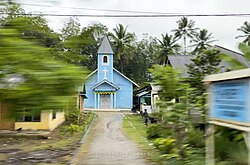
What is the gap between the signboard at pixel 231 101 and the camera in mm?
4270

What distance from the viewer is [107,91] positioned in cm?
4628

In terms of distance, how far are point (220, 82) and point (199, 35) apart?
48.6 m

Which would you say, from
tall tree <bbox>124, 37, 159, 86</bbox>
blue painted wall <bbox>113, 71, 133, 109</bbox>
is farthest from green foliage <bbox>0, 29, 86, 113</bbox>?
tall tree <bbox>124, 37, 159, 86</bbox>

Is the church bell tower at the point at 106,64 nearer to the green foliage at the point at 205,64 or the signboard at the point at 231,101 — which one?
the green foliage at the point at 205,64

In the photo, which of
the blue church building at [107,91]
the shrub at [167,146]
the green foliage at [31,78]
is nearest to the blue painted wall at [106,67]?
the blue church building at [107,91]

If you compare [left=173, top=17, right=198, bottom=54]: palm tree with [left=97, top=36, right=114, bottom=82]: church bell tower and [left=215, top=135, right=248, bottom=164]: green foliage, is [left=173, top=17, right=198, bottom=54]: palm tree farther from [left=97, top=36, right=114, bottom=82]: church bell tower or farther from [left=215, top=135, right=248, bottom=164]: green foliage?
[left=215, top=135, right=248, bottom=164]: green foliage

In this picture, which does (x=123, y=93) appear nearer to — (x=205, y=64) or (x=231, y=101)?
(x=205, y=64)

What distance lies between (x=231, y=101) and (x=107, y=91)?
41753 mm

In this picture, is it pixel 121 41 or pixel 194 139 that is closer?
pixel 194 139

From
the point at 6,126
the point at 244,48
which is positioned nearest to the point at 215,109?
the point at 244,48

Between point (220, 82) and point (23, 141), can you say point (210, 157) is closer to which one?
point (220, 82)

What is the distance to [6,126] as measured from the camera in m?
20.0

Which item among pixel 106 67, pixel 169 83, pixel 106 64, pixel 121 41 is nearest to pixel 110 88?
pixel 106 67

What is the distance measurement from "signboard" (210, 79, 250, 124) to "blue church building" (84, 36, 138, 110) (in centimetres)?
4054
